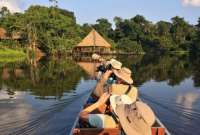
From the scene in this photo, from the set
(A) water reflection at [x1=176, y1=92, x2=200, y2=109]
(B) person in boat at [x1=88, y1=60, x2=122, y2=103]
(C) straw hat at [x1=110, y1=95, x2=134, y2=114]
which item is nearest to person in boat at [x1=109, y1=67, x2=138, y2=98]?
(B) person in boat at [x1=88, y1=60, x2=122, y2=103]

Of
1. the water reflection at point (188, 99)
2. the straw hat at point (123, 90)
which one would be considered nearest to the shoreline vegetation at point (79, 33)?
the water reflection at point (188, 99)

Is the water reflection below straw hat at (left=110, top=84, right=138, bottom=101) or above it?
below

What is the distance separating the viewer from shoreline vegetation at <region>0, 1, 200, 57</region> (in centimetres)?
6638

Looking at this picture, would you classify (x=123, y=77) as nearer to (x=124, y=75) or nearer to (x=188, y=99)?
(x=124, y=75)

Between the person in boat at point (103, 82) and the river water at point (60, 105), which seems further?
the river water at point (60, 105)

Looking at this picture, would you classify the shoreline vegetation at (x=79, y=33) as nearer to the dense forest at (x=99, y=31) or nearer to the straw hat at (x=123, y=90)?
A: the dense forest at (x=99, y=31)

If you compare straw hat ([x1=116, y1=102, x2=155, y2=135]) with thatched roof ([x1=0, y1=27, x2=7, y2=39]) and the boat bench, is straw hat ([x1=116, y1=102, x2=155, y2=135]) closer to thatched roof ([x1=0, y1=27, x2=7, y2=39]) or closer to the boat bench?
the boat bench

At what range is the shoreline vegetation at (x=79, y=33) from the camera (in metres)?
66.4

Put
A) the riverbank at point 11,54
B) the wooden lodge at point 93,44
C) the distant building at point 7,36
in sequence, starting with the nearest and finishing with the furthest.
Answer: the riverbank at point 11,54 → the distant building at point 7,36 → the wooden lodge at point 93,44

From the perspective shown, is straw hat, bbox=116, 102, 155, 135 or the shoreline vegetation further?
the shoreline vegetation

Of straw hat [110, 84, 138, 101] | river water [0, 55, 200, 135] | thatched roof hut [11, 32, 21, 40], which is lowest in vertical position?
river water [0, 55, 200, 135]

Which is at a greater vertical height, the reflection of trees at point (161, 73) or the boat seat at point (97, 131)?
the boat seat at point (97, 131)

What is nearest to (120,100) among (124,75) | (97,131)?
(97,131)

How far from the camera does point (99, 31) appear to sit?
91.4 m
